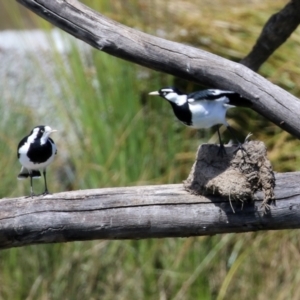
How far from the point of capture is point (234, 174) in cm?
239

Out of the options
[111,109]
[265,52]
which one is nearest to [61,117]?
[111,109]

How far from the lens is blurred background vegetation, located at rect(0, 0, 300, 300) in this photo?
3.80 meters

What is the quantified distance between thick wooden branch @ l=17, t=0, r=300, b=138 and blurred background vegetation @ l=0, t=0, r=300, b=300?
1510 millimetres

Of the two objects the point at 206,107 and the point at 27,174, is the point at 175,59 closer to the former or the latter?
the point at 206,107

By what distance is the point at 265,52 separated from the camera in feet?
9.58

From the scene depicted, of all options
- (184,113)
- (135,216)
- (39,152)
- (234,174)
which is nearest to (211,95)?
(184,113)

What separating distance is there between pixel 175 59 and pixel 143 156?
186 centimetres

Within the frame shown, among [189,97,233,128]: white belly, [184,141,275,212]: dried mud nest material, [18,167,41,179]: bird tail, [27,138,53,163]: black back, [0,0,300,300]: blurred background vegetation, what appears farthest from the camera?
[0,0,300,300]: blurred background vegetation

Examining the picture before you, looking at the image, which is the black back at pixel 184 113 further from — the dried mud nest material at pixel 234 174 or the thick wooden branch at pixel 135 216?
the thick wooden branch at pixel 135 216

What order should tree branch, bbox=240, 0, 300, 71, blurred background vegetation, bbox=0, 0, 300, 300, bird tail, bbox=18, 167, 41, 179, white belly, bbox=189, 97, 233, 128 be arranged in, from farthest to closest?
blurred background vegetation, bbox=0, 0, 300, 300 < bird tail, bbox=18, 167, 41, 179 < tree branch, bbox=240, 0, 300, 71 < white belly, bbox=189, 97, 233, 128

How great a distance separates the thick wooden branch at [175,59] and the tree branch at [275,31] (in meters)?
0.51

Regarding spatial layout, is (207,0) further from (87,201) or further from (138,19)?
(87,201)

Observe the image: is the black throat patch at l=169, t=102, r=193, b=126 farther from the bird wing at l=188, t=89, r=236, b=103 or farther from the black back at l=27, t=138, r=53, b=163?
the black back at l=27, t=138, r=53, b=163

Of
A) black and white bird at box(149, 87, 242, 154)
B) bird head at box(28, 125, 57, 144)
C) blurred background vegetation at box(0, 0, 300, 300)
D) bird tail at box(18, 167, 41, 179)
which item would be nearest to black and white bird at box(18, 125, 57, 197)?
bird head at box(28, 125, 57, 144)
